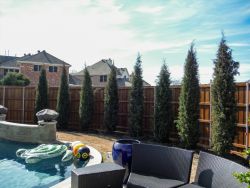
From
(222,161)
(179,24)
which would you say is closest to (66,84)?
(179,24)

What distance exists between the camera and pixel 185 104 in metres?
9.49

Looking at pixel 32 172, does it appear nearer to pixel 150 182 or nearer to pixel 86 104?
pixel 150 182

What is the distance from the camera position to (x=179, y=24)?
1051cm

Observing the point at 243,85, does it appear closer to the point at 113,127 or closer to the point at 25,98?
the point at 113,127

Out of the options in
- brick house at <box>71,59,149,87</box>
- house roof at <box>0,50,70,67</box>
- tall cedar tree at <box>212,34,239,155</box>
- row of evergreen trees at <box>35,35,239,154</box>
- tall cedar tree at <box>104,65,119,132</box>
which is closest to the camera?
tall cedar tree at <box>212,34,239,155</box>

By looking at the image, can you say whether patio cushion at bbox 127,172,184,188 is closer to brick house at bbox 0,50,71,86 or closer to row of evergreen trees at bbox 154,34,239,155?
row of evergreen trees at bbox 154,34,239,155

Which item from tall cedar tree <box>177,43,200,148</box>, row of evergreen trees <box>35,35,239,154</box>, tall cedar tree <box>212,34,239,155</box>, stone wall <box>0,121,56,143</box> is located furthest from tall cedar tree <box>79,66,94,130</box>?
tall cedar tree <box>212,34,239,155</box>

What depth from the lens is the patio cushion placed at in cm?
391

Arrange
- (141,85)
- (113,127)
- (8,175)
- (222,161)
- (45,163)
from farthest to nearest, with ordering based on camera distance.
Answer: (113,127)
(141,85)
(45,163)
(8,175)
(222,161)

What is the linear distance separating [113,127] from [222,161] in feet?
30.6

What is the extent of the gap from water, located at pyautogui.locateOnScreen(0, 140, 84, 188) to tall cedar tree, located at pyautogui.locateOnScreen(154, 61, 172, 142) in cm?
408

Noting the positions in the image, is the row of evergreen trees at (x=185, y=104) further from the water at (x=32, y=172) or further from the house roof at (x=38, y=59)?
the house roof at (x=38, y=59)

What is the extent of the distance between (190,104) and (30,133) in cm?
581

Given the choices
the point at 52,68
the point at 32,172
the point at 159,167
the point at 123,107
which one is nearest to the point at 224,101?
the point at 159,167
